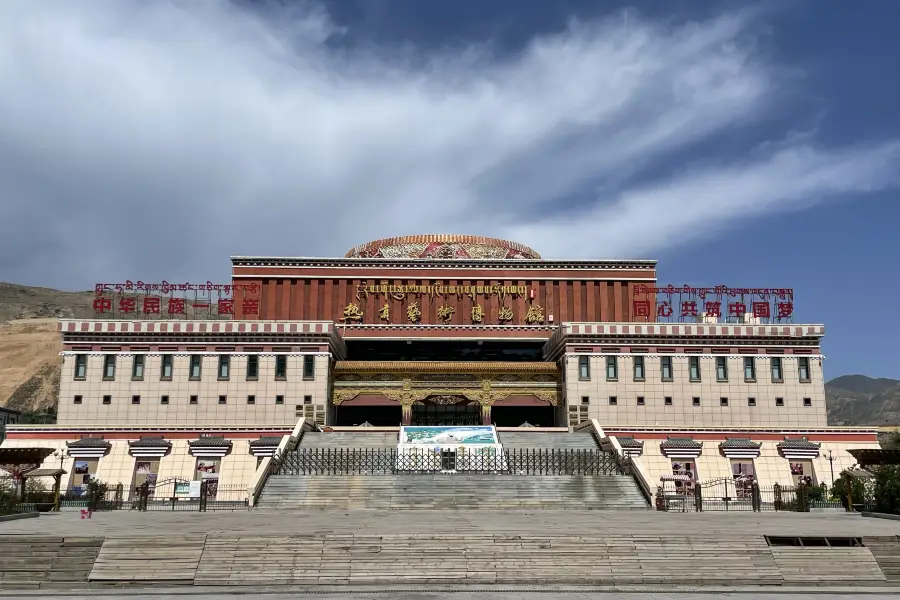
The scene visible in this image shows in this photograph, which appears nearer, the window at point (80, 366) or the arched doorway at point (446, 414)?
the window at point (80, 366)

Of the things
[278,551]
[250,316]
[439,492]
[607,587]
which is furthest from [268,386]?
[607,587]

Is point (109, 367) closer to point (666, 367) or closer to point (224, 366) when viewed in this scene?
point (224, 366)

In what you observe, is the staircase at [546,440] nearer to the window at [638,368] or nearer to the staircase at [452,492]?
the window at [638,368]

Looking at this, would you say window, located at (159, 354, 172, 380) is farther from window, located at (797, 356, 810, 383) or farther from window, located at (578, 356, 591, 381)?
window, located at (797, 356, 810, 383)

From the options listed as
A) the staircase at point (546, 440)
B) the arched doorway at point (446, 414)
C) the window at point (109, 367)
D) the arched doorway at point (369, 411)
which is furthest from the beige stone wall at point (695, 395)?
the window at point (109, 367)

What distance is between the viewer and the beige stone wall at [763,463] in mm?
54094

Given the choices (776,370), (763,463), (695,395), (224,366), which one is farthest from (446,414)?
(776,370)

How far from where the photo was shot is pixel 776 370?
195 feet

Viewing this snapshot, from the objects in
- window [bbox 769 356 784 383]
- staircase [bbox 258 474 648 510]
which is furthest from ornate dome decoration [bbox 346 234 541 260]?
staircase [bbox 258 474 648 510]

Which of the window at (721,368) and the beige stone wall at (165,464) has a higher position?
the window at (721,368)

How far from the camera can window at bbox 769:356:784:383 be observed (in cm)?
5906

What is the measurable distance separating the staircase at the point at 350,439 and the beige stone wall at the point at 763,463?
1634 centimetres

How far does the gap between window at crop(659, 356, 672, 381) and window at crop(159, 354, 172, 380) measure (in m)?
33.5

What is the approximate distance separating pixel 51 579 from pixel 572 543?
1411 centimetres
